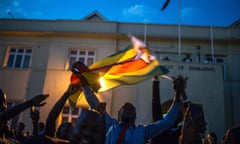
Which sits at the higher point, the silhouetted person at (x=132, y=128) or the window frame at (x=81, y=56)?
the window frame at (x=81, y=56)

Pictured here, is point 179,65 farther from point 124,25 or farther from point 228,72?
point 124,25

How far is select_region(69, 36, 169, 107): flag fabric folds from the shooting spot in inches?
183

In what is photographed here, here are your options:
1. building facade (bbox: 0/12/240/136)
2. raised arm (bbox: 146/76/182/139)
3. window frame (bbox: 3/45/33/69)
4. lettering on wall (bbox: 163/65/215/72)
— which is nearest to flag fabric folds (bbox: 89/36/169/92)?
raised arm (bbox: 146/76/182/139)

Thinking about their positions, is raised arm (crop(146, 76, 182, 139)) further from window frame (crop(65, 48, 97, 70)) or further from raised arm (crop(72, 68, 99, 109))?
window frame (crop(65, 48, 97, 70))

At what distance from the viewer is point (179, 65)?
41.8ft

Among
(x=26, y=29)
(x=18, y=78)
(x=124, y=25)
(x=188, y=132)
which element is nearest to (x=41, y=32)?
(x=26, y=29)

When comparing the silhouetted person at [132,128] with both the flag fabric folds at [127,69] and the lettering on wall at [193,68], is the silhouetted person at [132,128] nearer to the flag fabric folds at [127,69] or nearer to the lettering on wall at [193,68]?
the flag fabric folds at [127,69]

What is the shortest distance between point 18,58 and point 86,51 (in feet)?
14.7

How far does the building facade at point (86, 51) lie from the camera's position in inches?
547

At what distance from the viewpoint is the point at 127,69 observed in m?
5.05

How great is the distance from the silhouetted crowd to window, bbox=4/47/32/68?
40.6ft

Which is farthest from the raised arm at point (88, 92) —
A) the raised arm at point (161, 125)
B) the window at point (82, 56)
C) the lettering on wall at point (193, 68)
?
the window at point (82, 56)

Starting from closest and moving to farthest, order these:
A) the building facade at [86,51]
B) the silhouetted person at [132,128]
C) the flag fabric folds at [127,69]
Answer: the silhouetted person at [132,128], the flag fabric folds at [127,69], the building facade at [86,51]

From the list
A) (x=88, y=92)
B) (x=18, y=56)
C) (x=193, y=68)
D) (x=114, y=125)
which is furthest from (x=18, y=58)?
(x=114, y=125)
